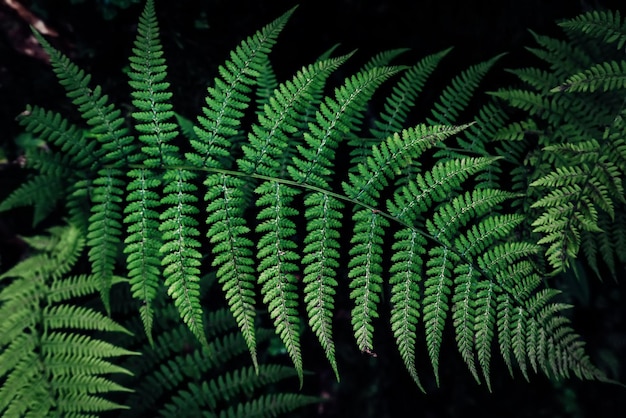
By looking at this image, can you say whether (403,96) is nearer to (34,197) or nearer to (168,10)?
(168,10)

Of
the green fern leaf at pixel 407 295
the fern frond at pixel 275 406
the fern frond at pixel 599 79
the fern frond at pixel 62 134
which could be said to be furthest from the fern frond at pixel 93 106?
the fern frond at pixel 599 79

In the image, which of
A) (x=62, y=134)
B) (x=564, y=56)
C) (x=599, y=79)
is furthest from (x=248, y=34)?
(x=599, y=79)

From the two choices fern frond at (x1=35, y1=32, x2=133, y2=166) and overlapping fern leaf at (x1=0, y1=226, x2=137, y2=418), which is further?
overlapping fern leaf at (x1=0, y1=226, x2=137, y2=418)

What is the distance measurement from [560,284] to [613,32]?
2.15 m

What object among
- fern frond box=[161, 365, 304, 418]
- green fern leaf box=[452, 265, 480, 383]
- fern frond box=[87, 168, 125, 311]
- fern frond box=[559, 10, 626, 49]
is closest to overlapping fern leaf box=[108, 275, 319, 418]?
fern frond box=[161, 365, 304, 418]

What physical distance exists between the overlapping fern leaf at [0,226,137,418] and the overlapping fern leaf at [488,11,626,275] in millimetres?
2246

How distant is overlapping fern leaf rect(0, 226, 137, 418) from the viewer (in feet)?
6.98

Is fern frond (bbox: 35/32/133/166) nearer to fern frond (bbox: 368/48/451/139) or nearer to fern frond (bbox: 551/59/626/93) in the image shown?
fern frond (bbox: 368/48/451/139)

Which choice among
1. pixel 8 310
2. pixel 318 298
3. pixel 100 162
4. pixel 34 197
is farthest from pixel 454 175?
pixel 8 310

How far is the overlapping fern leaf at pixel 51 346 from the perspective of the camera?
2.13 metres

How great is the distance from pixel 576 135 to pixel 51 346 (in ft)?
10.1

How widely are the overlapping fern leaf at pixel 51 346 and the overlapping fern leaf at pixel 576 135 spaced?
2.25 metres

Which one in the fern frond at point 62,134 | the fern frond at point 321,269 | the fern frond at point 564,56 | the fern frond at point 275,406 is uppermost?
the fern frond at point 564,56

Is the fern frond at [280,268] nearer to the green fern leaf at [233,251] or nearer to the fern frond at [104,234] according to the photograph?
the green fern leaf at [233,251]
